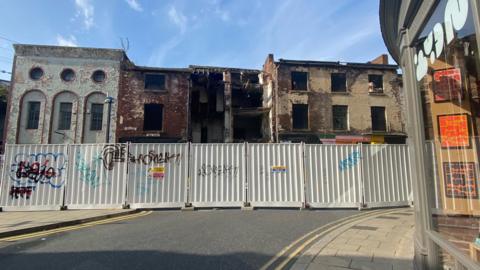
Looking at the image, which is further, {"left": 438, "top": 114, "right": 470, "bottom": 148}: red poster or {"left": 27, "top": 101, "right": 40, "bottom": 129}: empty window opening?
{"left": 27, "top": 101, "right": 40, "bottom": 129}: empty window opening

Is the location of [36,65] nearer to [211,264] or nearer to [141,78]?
[141,78]

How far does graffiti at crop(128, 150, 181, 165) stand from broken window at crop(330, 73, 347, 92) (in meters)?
17.9

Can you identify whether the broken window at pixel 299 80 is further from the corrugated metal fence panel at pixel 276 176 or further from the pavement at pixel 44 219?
the pavement at pixel 44 219

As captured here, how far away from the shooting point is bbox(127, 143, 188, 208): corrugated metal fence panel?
9.49m

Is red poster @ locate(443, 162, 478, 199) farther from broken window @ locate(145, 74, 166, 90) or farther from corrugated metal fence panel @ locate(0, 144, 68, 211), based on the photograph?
broken window @ locate(145, 74, 166, 90)

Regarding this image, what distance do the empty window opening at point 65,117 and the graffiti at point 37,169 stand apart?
46.5ft

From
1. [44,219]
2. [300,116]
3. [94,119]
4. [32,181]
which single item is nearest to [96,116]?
[94,119]

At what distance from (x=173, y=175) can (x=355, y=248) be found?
6.44 meters

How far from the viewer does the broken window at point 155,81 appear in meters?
23.3

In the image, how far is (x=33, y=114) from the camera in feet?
72.3

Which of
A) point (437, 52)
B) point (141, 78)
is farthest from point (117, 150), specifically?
point (141, 78)

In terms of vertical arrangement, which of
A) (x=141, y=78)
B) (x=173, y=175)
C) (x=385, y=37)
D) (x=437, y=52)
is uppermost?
(x=141, y=78)

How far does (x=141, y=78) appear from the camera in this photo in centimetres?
2312

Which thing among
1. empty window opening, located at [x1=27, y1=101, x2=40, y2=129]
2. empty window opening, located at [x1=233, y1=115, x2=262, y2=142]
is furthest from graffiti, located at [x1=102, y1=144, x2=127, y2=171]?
empty window opening, located at [x1=27, y1=101, x2=40, y2=129]
